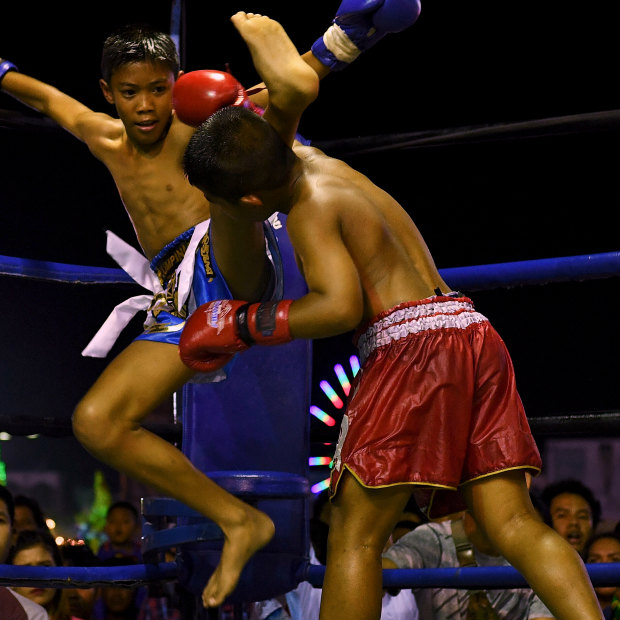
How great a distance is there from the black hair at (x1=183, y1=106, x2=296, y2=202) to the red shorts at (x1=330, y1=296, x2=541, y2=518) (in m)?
0.30

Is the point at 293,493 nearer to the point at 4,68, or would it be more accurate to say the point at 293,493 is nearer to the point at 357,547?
the point at 357,547

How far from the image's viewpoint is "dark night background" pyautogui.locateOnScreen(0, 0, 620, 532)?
487 centimetres

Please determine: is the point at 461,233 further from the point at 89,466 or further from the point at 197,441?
the point at 197,441

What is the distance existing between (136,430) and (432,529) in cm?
104

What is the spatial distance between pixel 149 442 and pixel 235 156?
0.56 metres

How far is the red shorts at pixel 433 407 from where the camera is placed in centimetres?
154

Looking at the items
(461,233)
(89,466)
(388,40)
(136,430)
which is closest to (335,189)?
(136,430)

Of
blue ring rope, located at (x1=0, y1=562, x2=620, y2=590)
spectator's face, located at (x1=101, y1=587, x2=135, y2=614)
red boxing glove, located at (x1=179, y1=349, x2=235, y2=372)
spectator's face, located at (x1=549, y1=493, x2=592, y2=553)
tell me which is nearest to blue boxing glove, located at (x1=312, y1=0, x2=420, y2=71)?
red boxing glove, located at (x1=179, y1=349, x2=235, y2=372)

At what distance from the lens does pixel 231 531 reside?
5.69 feet

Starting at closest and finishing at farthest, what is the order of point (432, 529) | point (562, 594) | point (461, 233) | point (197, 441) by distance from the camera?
1. point (562, 594)
2. point (197, 441)
3. point (432, 529)
4. point (461, 233)

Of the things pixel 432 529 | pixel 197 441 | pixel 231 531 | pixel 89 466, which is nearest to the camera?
pixel 231 531

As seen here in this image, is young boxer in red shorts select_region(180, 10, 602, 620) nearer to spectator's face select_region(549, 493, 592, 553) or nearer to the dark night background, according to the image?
spectator's face select_region(549, 493, 592, 553)

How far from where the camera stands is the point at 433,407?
1.56 m

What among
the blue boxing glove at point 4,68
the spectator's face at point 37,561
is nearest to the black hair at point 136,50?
the blue boxing glove at point 4,68
